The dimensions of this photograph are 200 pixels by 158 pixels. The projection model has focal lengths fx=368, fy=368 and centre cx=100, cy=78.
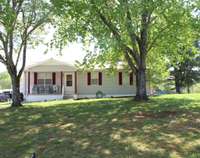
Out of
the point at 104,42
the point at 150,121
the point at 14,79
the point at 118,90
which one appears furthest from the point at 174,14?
the point at 118,90

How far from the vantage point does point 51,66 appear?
120 feet

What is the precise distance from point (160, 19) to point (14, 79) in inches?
391

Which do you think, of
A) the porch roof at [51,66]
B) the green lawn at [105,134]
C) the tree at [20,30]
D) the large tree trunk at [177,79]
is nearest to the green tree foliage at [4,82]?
the large tree trunk at [177,79]

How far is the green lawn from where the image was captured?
32.3ft

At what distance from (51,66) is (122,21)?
19.0m

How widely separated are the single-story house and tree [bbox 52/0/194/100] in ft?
44.0

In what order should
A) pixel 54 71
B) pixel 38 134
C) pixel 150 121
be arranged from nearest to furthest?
pixel 38 134
pixel 150 121
pixel 54 71

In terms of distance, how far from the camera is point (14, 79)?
77.6 feet

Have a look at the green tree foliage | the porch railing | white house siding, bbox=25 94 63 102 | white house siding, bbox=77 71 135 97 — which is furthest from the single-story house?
the green tree foliage

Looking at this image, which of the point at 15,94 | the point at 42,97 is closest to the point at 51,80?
the point at 42,97

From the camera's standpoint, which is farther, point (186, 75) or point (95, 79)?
point (186, 75)

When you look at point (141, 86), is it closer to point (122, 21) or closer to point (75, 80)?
point (122, 21)

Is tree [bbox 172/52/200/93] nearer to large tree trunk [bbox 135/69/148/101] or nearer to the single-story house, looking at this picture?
the single-story house

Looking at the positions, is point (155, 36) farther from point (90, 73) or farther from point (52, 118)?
point (90, 73)
